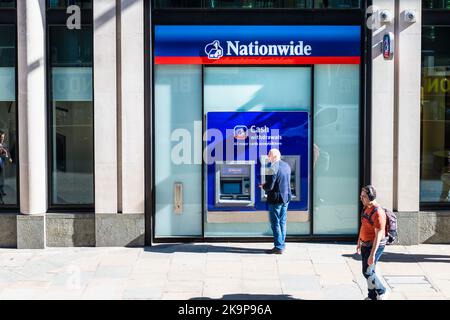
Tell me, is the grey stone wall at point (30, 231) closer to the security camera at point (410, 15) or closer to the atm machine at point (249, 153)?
the atm machine at point (249, 153)

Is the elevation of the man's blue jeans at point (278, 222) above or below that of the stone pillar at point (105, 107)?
below

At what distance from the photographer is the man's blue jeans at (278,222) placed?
13219 millimetres

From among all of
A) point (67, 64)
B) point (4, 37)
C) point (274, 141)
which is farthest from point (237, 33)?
point (4, 37)

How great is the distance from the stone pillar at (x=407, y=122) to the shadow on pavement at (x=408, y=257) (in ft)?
2.28

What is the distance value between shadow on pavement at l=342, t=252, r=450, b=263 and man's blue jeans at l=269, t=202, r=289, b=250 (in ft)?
3.74

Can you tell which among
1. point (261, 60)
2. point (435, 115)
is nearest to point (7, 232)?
point (261, 60)

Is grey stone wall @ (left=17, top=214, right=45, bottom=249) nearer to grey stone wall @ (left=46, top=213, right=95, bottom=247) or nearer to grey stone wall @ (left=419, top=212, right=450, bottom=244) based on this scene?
grey stone wall @ (left=46, top=213, right=95, bottom=247)

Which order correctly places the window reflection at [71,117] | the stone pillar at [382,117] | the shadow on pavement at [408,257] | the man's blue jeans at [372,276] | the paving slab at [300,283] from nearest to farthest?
the man's blue jeans at [372,276]
the paving slab at [300,283]
the shadow on pavement at [408,257]
the stone pillar at [382,117]
the window reflection at [71,117]

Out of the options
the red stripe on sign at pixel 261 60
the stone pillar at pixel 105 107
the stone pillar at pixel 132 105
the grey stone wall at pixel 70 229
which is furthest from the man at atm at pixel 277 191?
the grey stone wall at pixel 70 229

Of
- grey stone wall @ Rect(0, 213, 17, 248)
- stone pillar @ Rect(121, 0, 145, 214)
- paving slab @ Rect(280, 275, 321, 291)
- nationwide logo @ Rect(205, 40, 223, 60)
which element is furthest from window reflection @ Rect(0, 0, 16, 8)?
paving slab @ Rect(280, 275, 321, 291)

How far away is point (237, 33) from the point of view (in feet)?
45.7

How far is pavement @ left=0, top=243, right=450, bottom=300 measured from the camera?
11.1 meters
